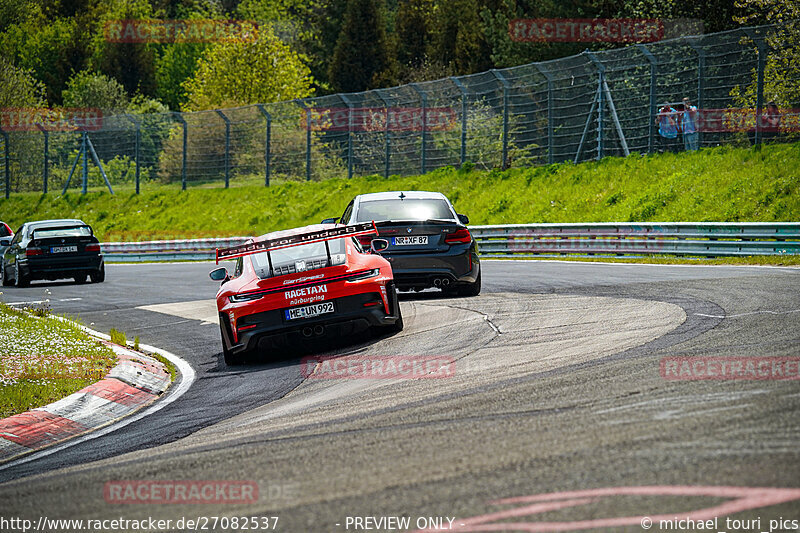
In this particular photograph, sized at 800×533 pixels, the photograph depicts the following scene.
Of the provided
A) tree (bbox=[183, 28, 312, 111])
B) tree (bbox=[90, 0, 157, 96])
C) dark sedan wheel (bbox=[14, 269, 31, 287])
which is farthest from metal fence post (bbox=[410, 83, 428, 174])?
tree (bbox=[90, 0, 157, 96])

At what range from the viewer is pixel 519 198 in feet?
103

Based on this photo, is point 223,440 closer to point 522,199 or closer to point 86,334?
point 86,334

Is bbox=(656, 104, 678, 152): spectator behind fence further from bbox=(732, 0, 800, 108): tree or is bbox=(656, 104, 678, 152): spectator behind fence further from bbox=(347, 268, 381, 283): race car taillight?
bbox=(347, 268, 381, 283): race car taillight

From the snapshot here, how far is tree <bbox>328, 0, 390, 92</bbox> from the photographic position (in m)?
76.1

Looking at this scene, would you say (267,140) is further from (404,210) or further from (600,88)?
(404,210)

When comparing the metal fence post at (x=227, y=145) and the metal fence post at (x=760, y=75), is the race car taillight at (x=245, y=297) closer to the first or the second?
the metal fence post at (x=760, y=75)

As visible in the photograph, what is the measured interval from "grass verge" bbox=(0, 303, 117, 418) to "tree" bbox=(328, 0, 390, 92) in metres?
63.9

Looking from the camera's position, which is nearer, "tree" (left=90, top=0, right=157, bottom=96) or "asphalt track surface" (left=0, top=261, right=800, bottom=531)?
"asphalt track surface" (left=0, top=261, right=800, bottom=531)

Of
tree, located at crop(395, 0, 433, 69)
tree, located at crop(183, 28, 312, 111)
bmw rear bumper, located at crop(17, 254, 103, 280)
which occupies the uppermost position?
tree, located at crop(395, 0, 433, 69)

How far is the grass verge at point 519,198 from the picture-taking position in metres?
24.7

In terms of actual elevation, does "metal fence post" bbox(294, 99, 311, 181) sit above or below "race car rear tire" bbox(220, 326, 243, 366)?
above

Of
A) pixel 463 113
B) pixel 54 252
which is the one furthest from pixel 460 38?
pixel 54 252

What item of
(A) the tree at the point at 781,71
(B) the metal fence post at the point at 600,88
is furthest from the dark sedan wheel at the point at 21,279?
(A) the tree at the point at 781,71

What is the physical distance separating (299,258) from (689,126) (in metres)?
18.8
